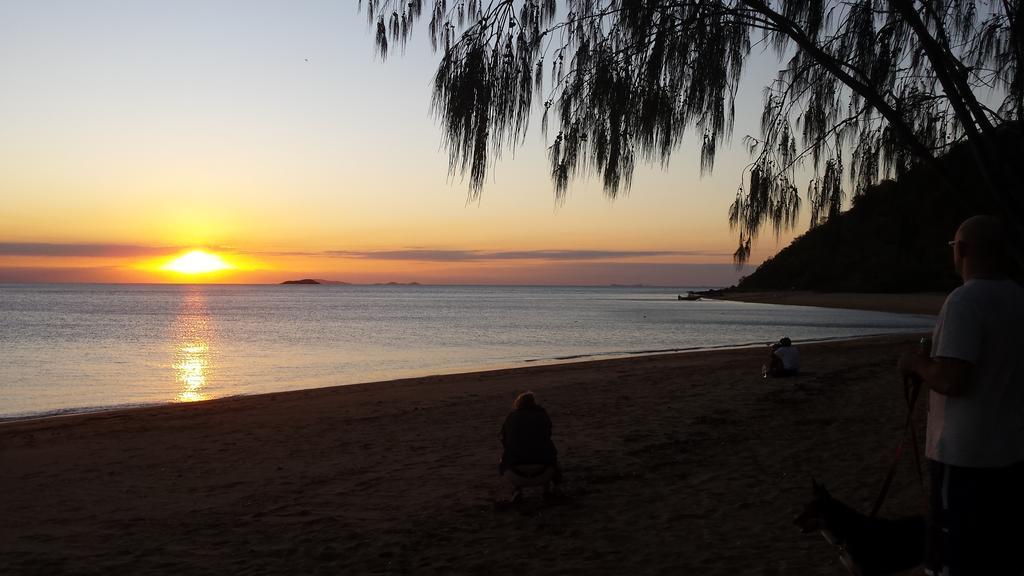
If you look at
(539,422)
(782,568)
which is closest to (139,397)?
(539,422)

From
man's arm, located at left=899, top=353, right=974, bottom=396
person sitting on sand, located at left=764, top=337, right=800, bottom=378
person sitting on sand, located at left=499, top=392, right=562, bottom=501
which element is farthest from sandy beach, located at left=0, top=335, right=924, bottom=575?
man's arm, located at left=899, top=353, right=974, bottom=396

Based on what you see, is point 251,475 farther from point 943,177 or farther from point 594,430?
point 943,177

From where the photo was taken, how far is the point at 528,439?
686 centimetres

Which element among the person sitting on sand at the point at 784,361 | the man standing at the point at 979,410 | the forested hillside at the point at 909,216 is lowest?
the person sitting on sand at the point at 784,361

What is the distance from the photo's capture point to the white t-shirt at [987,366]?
263 centimetres

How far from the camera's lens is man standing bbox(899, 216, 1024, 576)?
8.64 feet

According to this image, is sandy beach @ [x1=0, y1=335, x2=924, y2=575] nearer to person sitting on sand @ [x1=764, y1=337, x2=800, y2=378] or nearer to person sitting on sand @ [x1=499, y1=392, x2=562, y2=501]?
person sitting on sand @ [x1=499, y1=392, x2=562, y2=501]

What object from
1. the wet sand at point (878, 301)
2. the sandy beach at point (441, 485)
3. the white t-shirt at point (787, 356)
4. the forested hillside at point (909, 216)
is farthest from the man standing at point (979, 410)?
the wet sand at point (878, 301)

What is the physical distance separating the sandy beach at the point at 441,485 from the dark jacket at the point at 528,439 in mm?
423

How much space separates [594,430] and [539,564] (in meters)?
5.24

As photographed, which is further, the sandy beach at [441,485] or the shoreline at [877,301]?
the shoreline at [877,301]

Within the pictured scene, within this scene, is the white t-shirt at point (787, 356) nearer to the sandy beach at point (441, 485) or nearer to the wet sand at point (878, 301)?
the sandy beach at point (441, 485)

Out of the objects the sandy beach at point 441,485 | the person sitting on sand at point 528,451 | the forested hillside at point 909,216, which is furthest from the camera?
the person sitting on sand at point 528,451

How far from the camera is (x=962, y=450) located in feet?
8.87
